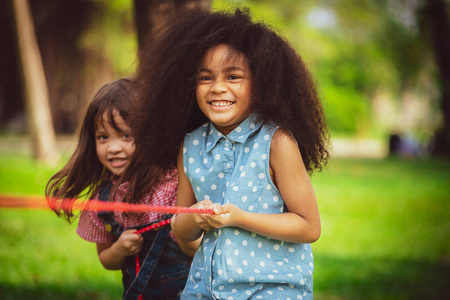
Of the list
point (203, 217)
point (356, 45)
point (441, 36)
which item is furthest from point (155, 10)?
point (356, 45)

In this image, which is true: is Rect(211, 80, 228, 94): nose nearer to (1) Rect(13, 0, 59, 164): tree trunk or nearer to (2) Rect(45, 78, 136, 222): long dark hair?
(2) Rect(45, 78, 136, 222): long dark hair

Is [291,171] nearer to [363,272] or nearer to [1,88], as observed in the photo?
[363,272]

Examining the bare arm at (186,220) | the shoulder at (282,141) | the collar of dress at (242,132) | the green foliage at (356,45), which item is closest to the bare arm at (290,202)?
the shoulder at (282,141)

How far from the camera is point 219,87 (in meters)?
1.91

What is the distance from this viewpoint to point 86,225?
97.0 inches

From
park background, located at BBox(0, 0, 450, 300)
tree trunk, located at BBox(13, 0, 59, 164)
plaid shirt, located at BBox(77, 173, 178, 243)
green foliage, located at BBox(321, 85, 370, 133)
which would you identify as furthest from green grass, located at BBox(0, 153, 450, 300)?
green foliage, located at BBox(321, 85, 370, 133)

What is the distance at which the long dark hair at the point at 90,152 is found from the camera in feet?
7.87

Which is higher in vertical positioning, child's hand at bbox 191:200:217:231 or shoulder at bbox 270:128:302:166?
shoulder at bbox 270:128:302:166

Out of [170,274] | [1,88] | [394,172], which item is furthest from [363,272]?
[1,88]

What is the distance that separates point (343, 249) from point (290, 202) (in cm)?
397

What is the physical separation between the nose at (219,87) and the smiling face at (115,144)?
0.64 metres

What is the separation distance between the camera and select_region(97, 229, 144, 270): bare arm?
228cm

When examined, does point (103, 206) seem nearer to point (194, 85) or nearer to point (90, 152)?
point (194, 85)

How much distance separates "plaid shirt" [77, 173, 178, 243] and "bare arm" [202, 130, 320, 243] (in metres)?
0.66
